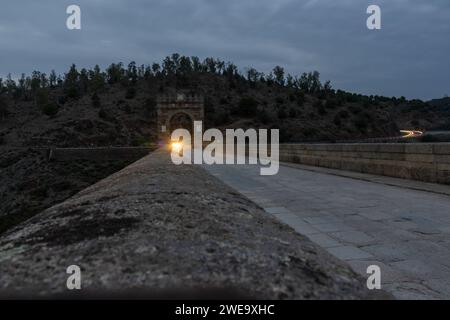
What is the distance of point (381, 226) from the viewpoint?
18.5 ft

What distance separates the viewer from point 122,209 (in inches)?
149

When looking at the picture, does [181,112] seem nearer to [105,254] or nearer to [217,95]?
[217,95]

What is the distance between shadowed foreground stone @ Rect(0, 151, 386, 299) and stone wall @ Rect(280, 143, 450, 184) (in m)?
7.35

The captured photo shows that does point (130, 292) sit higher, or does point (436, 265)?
point (130, 292)

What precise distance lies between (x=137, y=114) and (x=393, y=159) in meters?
67.7

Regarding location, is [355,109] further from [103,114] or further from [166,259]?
[166,259]

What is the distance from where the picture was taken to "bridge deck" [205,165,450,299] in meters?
3.62

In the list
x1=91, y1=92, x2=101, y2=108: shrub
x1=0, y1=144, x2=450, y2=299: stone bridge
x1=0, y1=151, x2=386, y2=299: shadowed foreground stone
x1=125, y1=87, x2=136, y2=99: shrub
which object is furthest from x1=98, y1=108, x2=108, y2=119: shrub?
x1=0, y1=151, x2=386, y2=299: shadowed foreground stone

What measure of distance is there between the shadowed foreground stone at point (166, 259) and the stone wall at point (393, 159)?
289 inches

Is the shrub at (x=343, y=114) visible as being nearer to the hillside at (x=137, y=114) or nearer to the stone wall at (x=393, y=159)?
the hillside at (x=137, y=114)

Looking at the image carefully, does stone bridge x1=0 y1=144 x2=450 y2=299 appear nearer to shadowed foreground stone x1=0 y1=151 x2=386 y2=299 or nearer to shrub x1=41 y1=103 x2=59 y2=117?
shadowed foreground stone x1=0 y1=151 x2=386 y2=299

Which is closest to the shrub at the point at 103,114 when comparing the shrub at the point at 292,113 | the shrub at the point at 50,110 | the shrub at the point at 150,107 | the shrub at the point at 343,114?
the shrub at the point at 150,107
